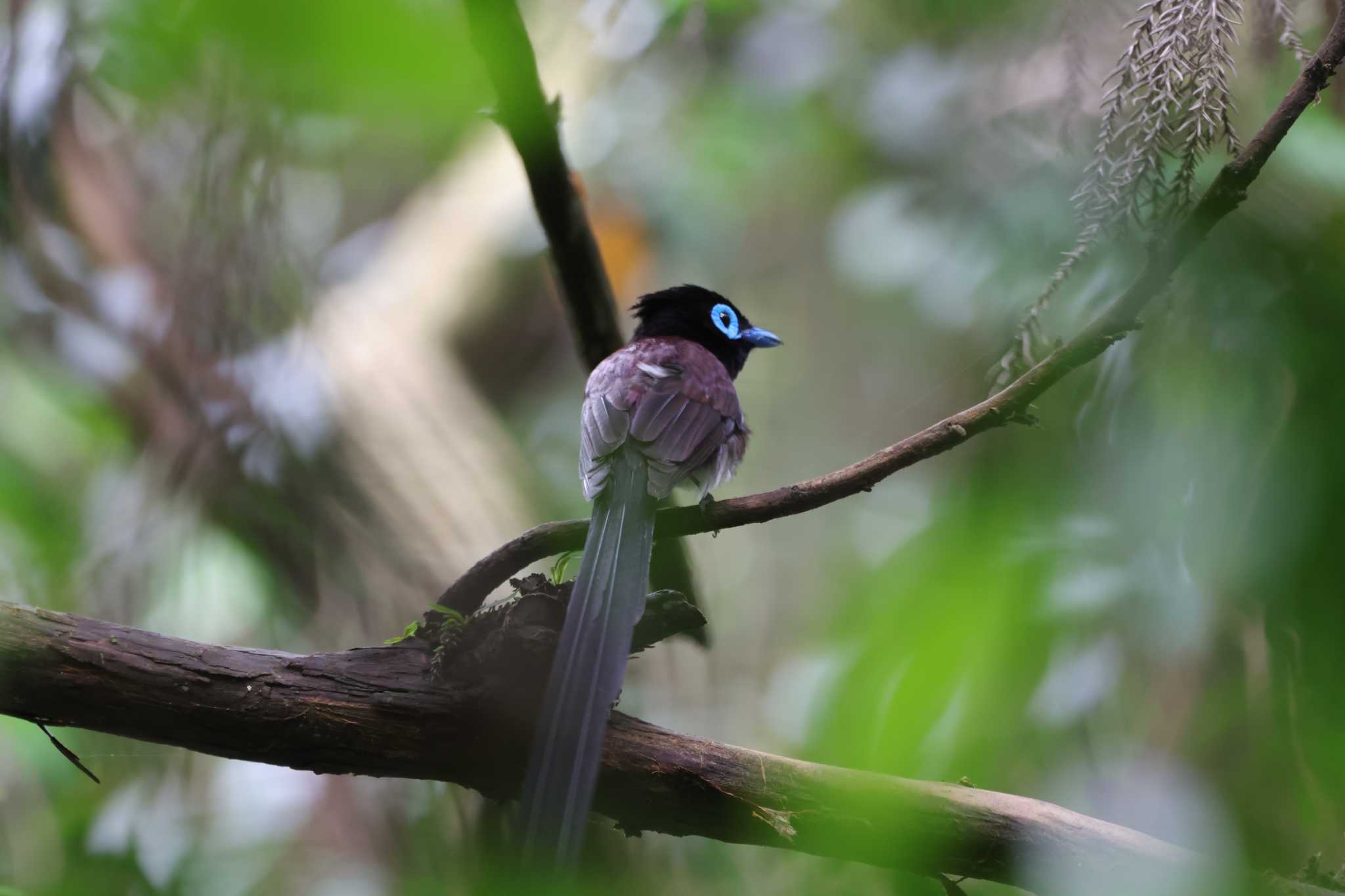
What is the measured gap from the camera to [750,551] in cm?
529

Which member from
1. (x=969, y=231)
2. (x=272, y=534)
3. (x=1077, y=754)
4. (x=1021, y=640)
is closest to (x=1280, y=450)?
(x=1021, y=640)

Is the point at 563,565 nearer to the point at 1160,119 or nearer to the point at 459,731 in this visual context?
the point at 459,731

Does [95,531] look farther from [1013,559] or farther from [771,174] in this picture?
[771,174]

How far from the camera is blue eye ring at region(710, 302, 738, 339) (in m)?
2.98

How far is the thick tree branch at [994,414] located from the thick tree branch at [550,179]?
28.2 inches

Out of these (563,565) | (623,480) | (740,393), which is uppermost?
(740,393)

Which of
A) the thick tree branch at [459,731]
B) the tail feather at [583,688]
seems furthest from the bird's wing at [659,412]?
the thick tree branch at [459,731]

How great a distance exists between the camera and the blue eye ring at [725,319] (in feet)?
9.77

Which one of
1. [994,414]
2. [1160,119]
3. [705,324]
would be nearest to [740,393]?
→ [705,324]

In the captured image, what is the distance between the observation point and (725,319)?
2.99 m

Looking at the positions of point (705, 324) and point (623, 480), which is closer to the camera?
point (623, 480)

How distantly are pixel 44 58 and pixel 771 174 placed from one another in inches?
151

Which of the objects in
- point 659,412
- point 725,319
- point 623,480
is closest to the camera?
point 623,480

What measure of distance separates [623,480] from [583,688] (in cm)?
64
